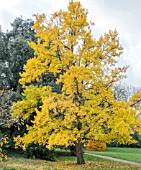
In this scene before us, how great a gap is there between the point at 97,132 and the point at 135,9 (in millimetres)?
6164

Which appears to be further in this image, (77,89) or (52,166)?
(52,166)

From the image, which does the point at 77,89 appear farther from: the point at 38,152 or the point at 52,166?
the point at 38,152

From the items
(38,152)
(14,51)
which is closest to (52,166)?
(38,152)

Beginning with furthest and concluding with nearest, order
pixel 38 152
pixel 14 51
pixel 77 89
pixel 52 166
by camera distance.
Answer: pixel 14 51
pixel 38 152
pixel 52 166
pixel 77 89

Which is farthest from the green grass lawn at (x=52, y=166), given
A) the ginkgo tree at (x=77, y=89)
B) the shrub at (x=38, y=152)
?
the shrub at (x=38, y=152)

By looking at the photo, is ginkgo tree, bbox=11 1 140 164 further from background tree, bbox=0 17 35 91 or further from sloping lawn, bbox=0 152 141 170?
background tree, bbox=0 17 35 91

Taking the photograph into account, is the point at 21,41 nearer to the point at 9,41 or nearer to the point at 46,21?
the point at 9,41

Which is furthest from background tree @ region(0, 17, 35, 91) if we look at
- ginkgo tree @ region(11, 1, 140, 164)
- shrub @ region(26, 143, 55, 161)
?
ginkgo tree @ region(11, 1, 140, 164)

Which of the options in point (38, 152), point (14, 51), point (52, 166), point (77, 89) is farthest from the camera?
point (14, 51)

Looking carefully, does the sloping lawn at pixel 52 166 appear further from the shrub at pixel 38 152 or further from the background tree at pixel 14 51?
the background tree at pixel 14 51

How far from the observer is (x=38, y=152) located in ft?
67.5

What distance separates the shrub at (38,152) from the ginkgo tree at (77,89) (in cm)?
443

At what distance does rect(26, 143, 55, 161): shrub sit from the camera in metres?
19.9

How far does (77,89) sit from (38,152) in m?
7.99
